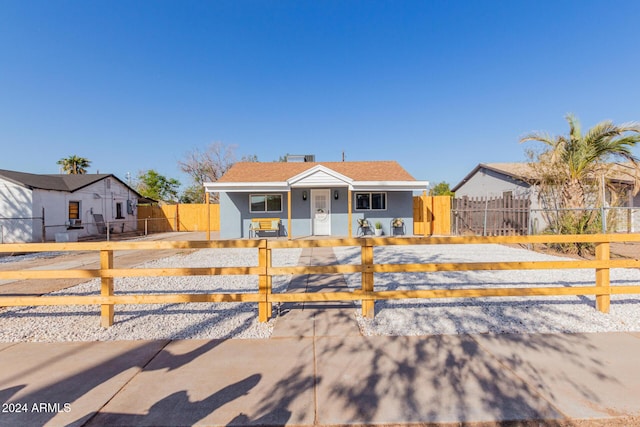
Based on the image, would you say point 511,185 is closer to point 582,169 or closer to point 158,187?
point 582,169

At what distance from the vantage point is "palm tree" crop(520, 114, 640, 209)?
811cm

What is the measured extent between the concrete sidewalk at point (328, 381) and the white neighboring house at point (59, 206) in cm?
1210

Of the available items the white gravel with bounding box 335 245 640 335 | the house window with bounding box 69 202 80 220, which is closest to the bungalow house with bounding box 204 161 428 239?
the white gravel with bounding box 335 245 640 335

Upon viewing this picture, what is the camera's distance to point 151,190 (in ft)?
101

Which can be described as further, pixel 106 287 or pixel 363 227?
pixel 363 227

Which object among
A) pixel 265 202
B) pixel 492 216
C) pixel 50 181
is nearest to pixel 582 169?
pixel 492 216

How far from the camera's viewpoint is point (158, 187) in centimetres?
3103

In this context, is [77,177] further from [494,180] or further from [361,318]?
[494,180]

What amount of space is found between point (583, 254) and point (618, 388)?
8.14 meters

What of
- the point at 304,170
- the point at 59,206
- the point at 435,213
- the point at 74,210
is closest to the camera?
the point at 59,206

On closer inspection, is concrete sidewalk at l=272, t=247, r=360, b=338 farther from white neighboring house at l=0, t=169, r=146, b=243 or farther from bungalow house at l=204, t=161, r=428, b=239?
white neighboring house at l=0, t=169, r=146, b=243

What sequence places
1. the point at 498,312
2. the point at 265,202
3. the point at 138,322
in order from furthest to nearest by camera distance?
the point at 265,202 < the point at 498,312 < the point at 138,322

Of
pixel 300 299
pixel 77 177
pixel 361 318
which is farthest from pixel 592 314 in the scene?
pixel 77 177

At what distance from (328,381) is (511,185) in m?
18.2
